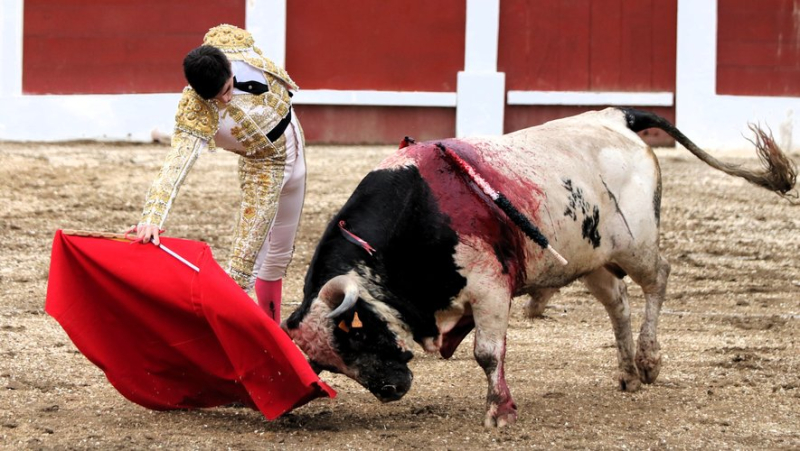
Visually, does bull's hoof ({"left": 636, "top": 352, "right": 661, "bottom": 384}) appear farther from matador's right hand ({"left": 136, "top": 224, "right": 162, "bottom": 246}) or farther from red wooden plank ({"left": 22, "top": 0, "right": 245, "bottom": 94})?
red wooden plank ({"left": 22, "top": 0, "right": 245, "bottom": 94})

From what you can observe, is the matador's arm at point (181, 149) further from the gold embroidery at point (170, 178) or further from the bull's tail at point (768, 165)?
the bull's tail at point (768, 165)

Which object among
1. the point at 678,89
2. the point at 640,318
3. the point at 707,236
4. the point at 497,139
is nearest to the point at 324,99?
the point at 678,89

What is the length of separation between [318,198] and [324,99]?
7.33ft

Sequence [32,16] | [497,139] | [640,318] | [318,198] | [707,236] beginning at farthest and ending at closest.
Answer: [32,16], [318,198], [707,236], [640,318], [497,139]

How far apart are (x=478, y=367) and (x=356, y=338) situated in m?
1.29

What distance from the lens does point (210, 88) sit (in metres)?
4.05

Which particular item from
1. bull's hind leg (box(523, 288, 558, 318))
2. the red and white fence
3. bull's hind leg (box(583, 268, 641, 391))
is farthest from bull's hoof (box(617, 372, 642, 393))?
the red and white fence

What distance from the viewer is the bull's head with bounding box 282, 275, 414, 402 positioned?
3.94 meters

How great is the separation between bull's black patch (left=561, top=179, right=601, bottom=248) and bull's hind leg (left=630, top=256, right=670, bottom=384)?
0.38m

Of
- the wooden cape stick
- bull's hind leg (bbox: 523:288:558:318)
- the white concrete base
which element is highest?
the white concrete base

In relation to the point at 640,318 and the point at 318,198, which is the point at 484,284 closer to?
the point at 640,318

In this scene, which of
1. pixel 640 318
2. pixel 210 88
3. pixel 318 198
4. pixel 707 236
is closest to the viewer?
pixel 210 88

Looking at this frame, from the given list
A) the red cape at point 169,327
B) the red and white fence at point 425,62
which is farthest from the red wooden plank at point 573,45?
the red cape at point 169,327

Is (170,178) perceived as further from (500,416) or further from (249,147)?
(500,416)
